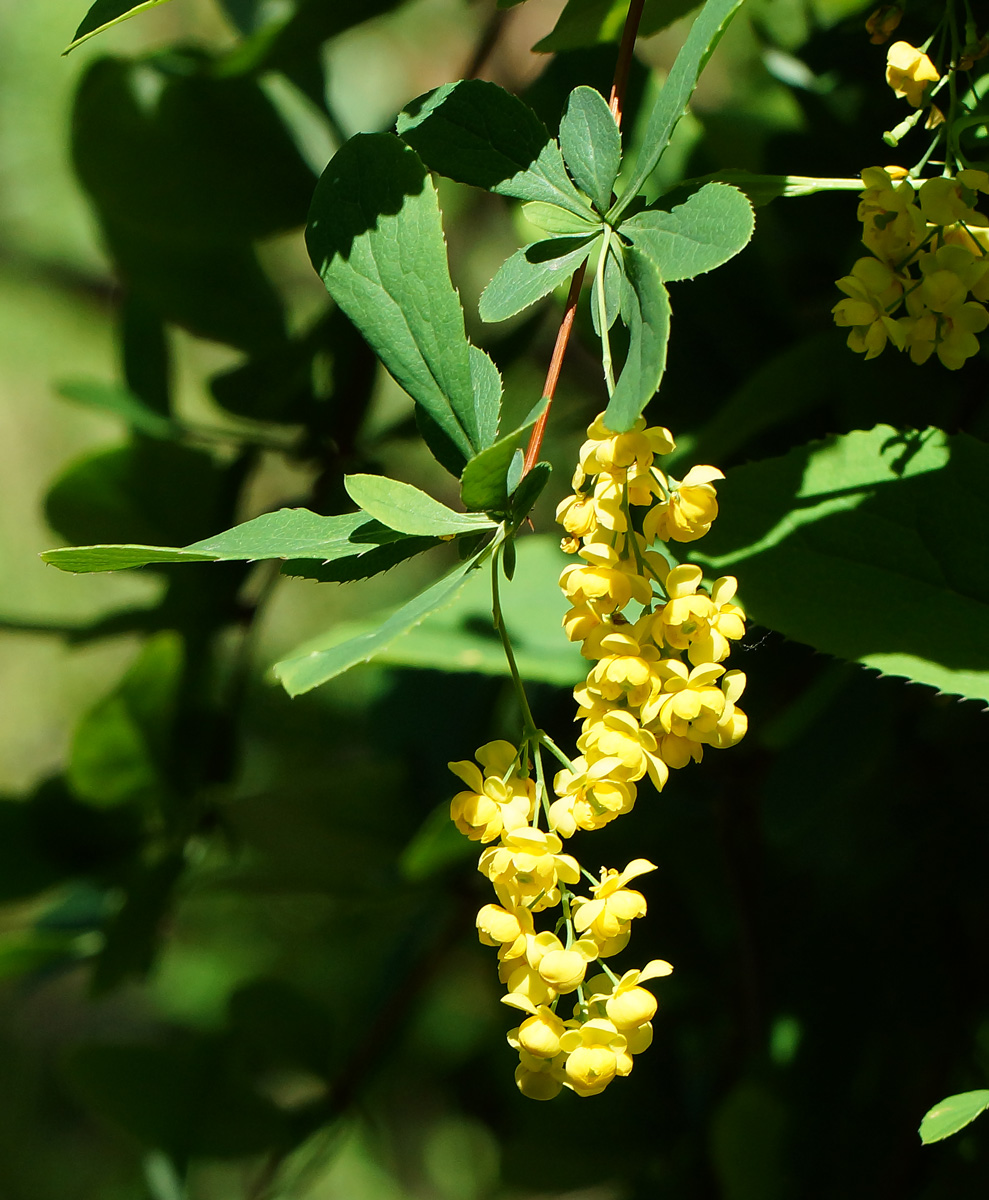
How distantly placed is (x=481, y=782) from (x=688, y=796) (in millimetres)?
360

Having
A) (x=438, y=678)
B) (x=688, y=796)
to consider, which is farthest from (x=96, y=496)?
(x=688, y=796)

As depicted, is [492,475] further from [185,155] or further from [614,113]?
[185,155]

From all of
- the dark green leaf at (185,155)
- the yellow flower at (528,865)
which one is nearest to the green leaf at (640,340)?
the yellow flower at (528,865)

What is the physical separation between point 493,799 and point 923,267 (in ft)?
0.66

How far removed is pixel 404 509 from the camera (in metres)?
0.32

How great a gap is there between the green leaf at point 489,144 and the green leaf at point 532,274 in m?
0.01

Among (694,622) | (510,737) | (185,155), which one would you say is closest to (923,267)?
(694,622)

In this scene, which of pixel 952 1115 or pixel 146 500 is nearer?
pixel 952 1115

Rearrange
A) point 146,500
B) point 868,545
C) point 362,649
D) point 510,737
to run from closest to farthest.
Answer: point 362,649, point 868,545, point 146,500, point 510,737

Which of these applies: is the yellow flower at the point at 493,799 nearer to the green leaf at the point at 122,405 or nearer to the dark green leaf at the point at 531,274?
the dark green leaf at the point at 531,274

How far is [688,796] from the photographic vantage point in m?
0.67

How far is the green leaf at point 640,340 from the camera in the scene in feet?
0.93

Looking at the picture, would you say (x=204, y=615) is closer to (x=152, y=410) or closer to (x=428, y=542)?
(x=152, y=410)

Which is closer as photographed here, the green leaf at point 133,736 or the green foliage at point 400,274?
the green foliage at point 400,274
